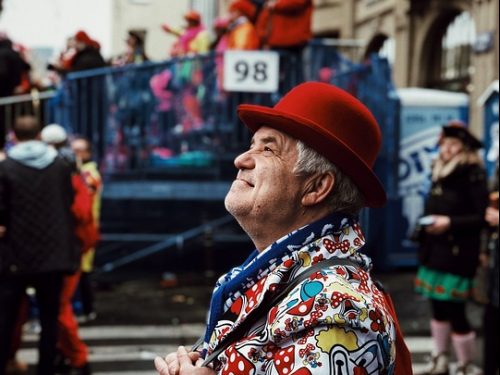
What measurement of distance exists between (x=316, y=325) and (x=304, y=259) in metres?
0.21

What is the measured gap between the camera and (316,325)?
1809 mm

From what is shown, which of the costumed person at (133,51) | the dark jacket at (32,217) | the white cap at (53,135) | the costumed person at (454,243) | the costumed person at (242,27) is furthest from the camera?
the costumed person at (133,51)

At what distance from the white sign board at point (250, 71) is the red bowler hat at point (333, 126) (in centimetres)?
772

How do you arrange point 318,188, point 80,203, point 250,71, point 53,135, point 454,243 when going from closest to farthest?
point 318,188 < point 80,203 < point 454,243 < point 53,135 < point 250,71

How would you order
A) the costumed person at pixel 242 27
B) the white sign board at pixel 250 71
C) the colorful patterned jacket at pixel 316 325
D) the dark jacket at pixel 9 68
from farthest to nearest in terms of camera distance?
the costumed person at pixel 242 27 → the dark jacket at pixel 9 68 → the white sign board at pixel 250 71 → the colorful patterned jacket at pixel 316 325

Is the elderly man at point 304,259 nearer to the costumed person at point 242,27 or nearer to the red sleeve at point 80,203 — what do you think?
the red sleeve at point 80,203

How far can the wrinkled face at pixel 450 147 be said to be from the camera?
6.10m

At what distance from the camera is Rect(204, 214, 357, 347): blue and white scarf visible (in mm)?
1997

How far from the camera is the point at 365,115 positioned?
2.10 metres

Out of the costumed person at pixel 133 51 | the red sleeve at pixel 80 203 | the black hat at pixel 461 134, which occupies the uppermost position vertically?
the costumed person at pixel 133 51

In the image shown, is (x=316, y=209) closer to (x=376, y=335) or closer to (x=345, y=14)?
(x=376, y=335)

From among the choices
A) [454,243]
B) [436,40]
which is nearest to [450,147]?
[454,243]

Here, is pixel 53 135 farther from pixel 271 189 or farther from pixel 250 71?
pixel 271 189

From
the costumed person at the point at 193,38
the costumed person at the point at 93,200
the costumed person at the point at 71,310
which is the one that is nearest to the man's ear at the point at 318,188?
the costumed person at the point at 71,310
